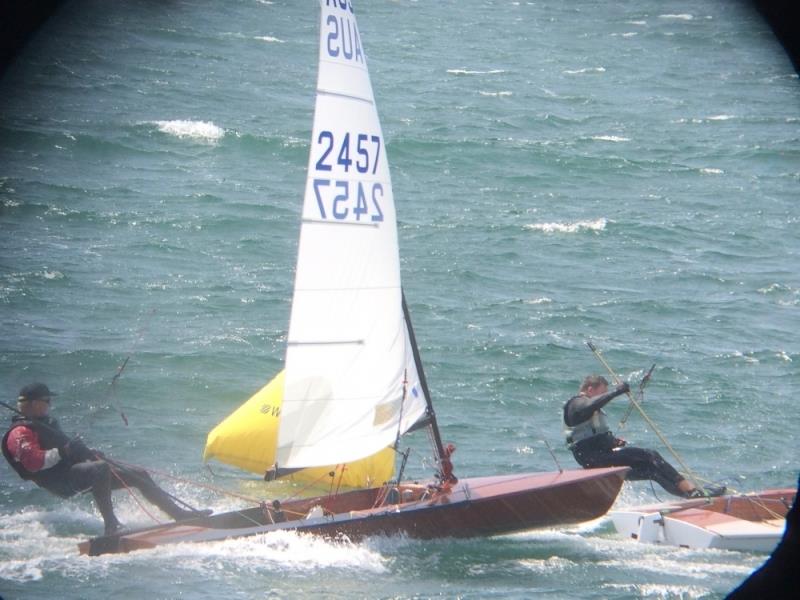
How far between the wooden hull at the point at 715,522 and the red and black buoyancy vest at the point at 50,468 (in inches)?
180

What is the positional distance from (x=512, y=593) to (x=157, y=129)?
21.8 m

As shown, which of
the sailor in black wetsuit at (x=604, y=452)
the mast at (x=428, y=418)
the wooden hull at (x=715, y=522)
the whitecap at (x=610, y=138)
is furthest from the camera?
the whitecap at (x=610, y=138)

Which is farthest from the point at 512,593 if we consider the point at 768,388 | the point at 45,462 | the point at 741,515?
the point at 768,388

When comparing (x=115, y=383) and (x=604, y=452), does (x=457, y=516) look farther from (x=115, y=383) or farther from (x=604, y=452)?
(x=115, y=383)

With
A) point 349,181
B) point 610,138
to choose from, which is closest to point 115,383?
point 349,181

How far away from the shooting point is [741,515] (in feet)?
37.4

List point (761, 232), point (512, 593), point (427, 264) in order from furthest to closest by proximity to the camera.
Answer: point (761, 232)
point (427, 264)
point (512, 593)

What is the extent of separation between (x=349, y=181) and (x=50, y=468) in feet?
10.8

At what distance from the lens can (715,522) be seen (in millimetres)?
11070

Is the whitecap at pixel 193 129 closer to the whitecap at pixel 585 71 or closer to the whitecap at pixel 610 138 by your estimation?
the whitecap at pixel 610 138

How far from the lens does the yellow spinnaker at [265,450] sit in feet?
38.7

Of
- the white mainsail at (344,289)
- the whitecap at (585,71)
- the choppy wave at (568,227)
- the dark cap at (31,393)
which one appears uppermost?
the white mainsail at (344,289)

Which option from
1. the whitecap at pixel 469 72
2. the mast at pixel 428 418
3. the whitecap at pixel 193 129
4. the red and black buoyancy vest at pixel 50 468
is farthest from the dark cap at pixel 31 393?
the whitecap at pixel 469 72

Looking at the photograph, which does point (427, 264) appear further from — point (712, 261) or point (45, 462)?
Result: point (45, 462)
